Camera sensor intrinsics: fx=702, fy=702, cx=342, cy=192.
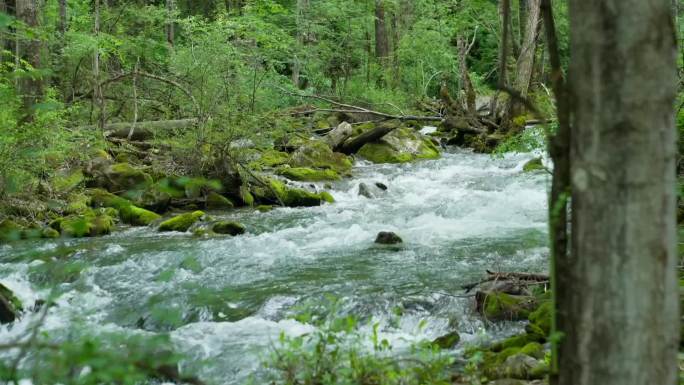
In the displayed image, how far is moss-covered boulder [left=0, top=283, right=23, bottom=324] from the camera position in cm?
638

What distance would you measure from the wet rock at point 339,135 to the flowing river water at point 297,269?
426cm

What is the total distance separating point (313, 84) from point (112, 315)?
1947 cm

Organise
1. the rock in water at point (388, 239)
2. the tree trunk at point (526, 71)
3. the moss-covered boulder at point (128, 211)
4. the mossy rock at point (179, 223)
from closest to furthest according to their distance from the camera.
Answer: the rock in water at point (388, 239), the mossy rock at point (179, 223), the moss-covered boulder at point (128, 211), the tree trunk at point (526, 71)

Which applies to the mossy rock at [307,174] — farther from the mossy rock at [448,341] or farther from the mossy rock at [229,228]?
the mossy rock at [448,341]

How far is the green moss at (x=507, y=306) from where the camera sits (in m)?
5.97

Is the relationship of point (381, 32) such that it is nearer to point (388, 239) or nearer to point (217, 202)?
point (217, 202)

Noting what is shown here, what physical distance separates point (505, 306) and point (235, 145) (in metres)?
8.06

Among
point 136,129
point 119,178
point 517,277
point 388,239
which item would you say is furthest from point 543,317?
point 136,129

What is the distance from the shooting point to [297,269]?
340 inches

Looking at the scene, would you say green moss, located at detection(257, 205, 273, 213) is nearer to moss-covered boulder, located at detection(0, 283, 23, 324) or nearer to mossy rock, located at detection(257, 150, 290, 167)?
mossy rock, located at detection(257, 150, 290, 167)

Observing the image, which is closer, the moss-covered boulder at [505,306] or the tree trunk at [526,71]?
the moss-covered boulder at [505,306]

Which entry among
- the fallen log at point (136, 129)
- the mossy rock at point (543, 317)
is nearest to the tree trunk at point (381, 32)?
the fallen log at point (136, 129)

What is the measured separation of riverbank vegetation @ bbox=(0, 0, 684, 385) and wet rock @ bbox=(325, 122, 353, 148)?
0.05 meters

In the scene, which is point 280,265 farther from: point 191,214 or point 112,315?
point 191,214
